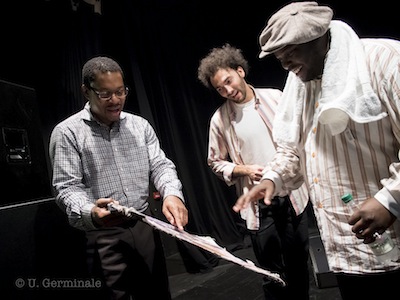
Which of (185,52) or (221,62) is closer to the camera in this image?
(221,62)

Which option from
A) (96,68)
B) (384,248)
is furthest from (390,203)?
(96,68)

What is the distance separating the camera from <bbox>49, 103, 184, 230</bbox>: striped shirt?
155cm

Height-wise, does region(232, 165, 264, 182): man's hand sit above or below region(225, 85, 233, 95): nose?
below

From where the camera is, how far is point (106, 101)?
1.64m

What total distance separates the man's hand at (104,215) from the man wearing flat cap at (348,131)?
20.5 inches

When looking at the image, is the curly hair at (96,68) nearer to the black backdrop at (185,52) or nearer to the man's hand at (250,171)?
the man's hand at (250,171)

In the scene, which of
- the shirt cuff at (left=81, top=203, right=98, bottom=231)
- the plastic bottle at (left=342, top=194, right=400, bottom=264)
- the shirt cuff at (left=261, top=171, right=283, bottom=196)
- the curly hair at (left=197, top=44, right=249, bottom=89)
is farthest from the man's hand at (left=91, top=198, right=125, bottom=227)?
→ the curly hair at (left=197, top=44, right=249, bottom=89)

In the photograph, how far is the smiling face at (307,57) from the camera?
1011 millimetres

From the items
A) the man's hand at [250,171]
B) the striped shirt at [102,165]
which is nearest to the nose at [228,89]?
the man's hand at [250,171]

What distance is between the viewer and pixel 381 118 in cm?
91

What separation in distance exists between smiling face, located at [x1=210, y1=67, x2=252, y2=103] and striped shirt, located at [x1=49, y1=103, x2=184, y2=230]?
592 millimetres

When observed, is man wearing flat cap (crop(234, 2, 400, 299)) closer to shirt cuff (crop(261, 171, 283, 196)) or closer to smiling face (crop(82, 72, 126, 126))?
shirt cuff (crop(261, 171, 283, 196))

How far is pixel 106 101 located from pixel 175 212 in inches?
26.4

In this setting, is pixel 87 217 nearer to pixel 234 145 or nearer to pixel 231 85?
pixel 234 145
